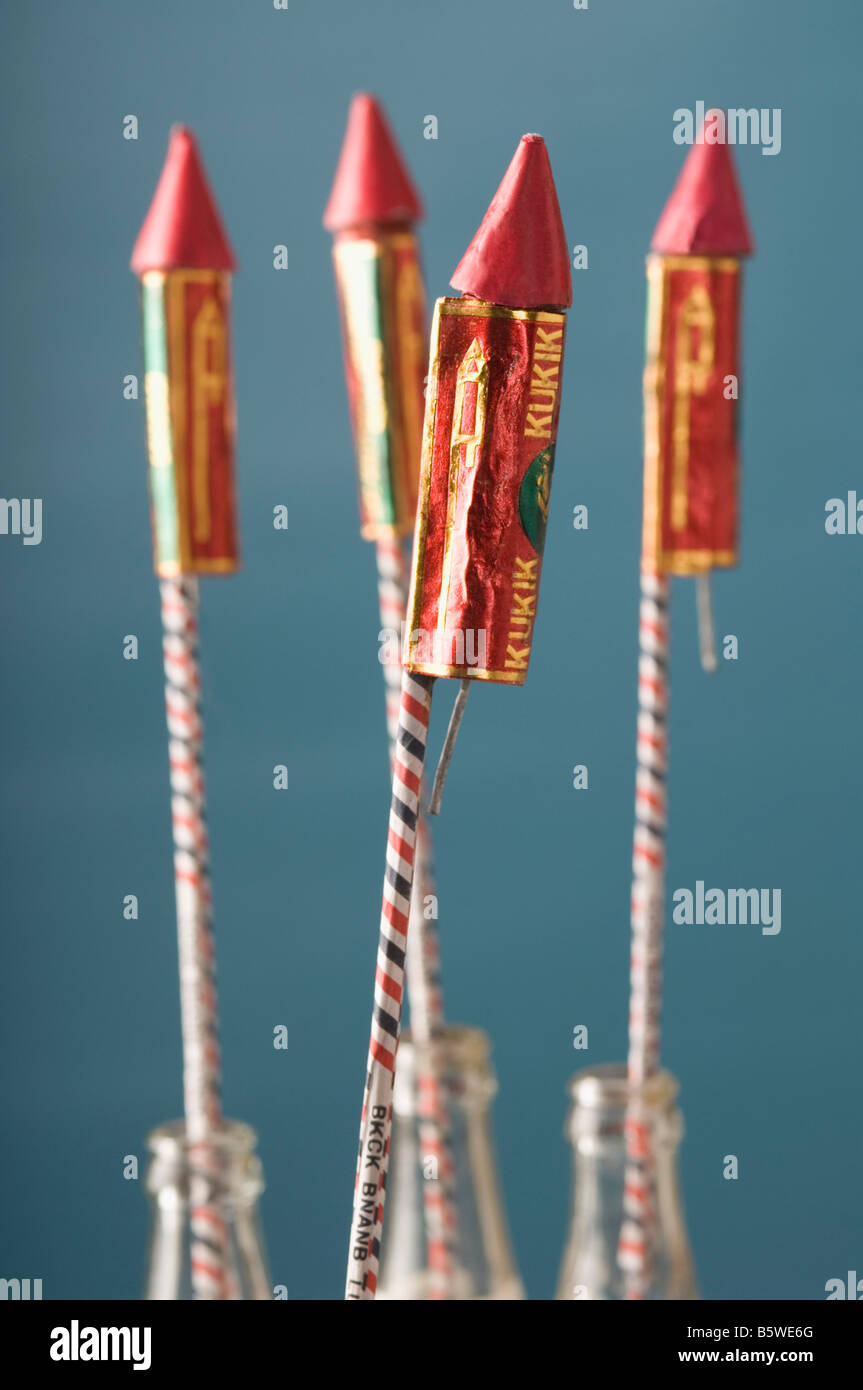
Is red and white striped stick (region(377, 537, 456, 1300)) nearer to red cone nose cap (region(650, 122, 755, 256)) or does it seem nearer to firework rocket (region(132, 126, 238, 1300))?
firework rocket (region(132, 126, 238, 1300))

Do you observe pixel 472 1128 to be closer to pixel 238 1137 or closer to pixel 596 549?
pixel 238 1137

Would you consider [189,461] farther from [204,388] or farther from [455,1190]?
[455,1190]

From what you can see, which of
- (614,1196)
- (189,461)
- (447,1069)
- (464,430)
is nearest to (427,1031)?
(447,1069)

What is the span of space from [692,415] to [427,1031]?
38 cm

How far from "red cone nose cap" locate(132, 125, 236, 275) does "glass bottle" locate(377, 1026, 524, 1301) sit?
0.44 meters

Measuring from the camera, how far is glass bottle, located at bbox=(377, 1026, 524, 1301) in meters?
1.06

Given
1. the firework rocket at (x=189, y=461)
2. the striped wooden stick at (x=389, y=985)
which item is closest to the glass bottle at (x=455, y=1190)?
the firework rocket at (x=189, y=461)

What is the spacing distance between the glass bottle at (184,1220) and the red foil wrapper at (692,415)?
16.0 inches

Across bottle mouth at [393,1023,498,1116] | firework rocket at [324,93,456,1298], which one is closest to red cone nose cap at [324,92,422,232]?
firework rocket at [324,93,456,1298]

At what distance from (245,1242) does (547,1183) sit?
920 millimetres

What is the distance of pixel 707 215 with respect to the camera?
3.61 feet

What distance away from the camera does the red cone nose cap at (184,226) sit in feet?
3.46
